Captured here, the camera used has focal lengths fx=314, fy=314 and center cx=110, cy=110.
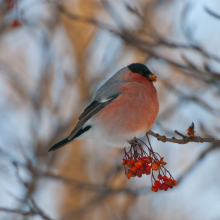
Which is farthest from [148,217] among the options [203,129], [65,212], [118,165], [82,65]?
[82,65]

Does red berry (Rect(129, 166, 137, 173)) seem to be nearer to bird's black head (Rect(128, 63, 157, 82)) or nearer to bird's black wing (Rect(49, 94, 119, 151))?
bird's black wing (Rect(49, 94, 119, 151))

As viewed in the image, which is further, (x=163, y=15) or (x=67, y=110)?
(x=163, y=15)

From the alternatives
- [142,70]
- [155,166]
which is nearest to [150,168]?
[155,166]

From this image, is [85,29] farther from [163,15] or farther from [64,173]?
[64,173]

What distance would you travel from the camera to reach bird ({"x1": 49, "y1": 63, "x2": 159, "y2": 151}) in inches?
122

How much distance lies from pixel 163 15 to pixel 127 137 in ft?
14.1

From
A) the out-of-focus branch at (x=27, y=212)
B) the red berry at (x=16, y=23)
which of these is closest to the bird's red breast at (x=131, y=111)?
the out-of-focus branch at (x=27, y=212)

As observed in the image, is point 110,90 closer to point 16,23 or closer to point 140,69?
point 140,69

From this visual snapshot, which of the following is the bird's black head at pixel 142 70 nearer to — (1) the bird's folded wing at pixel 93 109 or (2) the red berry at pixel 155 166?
(1) the bird's folded wing at pixel 93 109

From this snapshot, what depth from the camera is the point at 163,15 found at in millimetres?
6676

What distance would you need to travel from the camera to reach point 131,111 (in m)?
3.14


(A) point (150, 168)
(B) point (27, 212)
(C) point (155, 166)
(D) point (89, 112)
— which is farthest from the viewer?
(D) point (89, 112)

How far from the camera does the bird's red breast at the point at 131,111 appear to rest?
10.1 ft

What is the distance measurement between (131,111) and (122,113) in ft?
0.33
